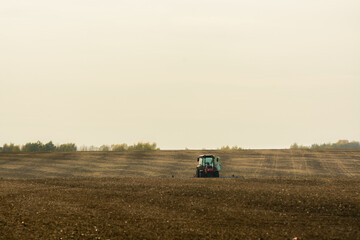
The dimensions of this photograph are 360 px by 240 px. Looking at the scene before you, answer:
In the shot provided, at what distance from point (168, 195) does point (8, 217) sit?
9799 millimetres

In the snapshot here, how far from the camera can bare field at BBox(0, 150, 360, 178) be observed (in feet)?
195

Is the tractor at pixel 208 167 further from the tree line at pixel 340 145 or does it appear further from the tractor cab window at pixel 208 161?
the tree line at pixel 340 145

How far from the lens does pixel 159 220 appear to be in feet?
73.3

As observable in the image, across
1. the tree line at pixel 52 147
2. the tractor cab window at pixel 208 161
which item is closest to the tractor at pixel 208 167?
the tractor cab window at pixel 208 161

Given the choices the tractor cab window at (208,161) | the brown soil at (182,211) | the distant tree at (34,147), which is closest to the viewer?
the brown soil at (182,211)

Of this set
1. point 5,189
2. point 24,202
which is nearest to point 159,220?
point 24,202

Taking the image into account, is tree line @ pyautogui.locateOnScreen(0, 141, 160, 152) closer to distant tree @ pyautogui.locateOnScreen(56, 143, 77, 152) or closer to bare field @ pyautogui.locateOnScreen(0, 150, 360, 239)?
distant tree @ pyautogui.locateOnScreen(56, 143, 77, 152)

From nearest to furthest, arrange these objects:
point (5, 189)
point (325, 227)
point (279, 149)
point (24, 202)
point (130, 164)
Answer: point (325, 227) → point (24, 202) → point (5, 189) → point (130, 164) → point (279, 149)

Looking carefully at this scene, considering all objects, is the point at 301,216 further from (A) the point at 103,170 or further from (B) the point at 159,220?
(A) the point at 103,170

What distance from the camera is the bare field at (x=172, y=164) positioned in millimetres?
59438

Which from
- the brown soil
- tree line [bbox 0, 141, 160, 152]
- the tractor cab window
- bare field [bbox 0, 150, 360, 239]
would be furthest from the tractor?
tree line [bbox 0, 141, 160, 152]

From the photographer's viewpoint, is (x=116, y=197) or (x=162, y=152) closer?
(x=116, y=197)

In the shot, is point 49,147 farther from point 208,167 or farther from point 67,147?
point 208,167

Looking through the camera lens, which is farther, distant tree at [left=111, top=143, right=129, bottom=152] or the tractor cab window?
distant tree at [left=111, top=143, right=129, bottom=152]
